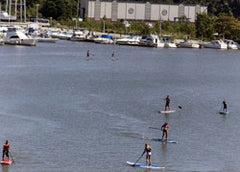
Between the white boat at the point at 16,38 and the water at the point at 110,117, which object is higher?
the white boat at the point at 16,38

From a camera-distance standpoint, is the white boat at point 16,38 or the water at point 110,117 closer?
the water at point 110,117

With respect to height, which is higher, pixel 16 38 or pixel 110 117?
pixel 16 38

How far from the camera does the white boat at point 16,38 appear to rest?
552 feet

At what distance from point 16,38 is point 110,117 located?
109085mm

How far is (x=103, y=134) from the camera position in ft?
189

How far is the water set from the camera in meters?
49.6

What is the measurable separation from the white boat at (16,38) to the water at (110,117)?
43315 mm

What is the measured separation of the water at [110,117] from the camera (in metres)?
49.6

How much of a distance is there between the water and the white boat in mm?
43315

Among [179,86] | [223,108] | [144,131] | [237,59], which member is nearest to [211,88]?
[179,86]

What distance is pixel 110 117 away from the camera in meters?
66.4

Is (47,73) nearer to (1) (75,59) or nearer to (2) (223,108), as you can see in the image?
(1) (75,59)

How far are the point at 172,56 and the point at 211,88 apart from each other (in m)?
73.1

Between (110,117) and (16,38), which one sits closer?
(110,117)
